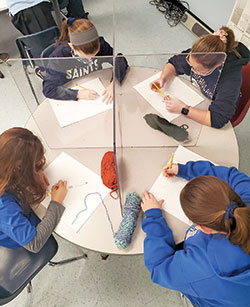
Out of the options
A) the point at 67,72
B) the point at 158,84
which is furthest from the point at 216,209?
the point at 67,72

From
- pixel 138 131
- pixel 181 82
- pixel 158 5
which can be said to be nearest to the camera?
pixel 138 131

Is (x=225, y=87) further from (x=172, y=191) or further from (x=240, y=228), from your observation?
(x=240, y=228)

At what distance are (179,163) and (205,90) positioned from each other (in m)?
0.47

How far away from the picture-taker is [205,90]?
4.66 feet

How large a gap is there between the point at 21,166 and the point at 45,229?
27cm

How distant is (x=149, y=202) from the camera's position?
1.09 m

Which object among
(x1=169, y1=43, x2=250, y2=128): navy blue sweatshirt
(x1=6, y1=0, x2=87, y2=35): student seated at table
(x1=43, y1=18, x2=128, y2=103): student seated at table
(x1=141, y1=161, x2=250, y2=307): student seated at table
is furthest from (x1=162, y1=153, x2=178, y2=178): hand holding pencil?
(x1=6, y1=0, x2=87, y2=35): student seated at table

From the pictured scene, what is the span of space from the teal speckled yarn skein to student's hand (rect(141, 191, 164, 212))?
0.02 meters

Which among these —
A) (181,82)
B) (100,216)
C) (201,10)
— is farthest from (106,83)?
(201,10)

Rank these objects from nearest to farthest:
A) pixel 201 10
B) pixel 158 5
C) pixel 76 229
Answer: pixel 76 229 < pixel 201 10 < pixel 158 5

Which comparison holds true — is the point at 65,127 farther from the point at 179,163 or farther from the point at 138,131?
the point at 179,163

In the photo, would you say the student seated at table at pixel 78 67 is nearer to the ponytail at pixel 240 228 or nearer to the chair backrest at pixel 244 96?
the chair backrest at pixel 244 96

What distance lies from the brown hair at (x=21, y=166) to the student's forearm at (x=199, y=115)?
756mm

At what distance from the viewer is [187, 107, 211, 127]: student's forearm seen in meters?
1.32
